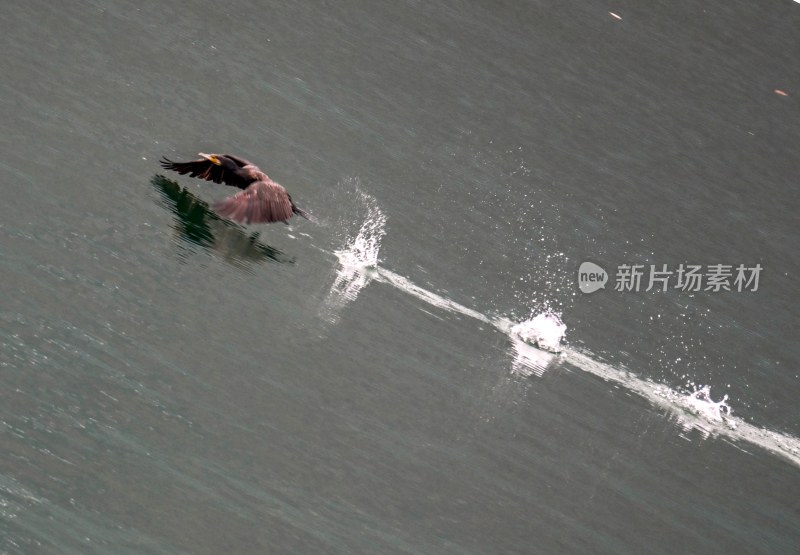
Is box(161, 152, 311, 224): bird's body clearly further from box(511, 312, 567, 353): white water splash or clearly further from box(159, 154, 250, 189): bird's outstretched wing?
box(511, 312, 567, 353): white water splash

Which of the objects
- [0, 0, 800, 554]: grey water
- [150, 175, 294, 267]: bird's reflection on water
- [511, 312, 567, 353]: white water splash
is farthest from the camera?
[511, 312, 567, 353]: white water splash

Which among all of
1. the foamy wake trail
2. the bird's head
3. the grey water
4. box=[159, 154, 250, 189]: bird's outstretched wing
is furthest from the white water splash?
the bird's head

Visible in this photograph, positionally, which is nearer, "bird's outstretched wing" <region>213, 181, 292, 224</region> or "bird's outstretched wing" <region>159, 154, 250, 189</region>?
"bird's outstretched wing" <region>213, 181, 292, 224</region>

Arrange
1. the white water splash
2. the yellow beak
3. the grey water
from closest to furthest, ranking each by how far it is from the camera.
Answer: the grey water < the yellow beak < the white water splash

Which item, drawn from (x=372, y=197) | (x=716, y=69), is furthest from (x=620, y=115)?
(x=372, y=197)

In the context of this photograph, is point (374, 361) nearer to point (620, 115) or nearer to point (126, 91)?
point (126, 91)

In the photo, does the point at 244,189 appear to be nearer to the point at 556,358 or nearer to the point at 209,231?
the point at 209,231

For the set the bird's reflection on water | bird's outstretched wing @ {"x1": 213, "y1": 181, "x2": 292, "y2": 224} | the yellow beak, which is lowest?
the bird's reflection on water
